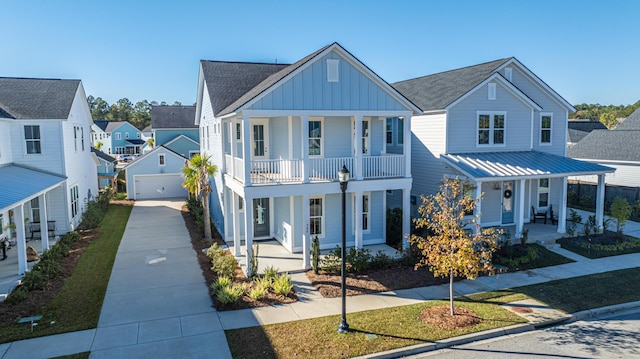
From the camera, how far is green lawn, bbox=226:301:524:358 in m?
9.20

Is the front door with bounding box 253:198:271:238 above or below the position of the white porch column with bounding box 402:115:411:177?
below

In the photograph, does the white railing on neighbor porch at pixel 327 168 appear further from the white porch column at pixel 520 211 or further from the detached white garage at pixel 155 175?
the detached white garage at pixel 155 175

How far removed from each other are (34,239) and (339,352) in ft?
57.6


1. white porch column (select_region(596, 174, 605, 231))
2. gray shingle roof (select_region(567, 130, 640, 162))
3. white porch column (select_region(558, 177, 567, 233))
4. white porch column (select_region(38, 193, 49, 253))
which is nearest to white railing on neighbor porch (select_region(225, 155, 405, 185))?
white porch column (select_region(38, 193, 49, 253))

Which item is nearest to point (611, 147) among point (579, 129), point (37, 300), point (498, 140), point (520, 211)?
point (498, 140)

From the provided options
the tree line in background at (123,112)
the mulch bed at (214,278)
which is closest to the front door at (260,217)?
the mulch bed at (214,278)

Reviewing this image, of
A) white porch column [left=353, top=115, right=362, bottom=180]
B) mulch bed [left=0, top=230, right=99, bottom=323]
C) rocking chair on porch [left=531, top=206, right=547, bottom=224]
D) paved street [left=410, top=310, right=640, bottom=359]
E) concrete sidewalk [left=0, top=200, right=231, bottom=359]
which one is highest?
white porch column [left=353, top=115, right=362, bottom=180]

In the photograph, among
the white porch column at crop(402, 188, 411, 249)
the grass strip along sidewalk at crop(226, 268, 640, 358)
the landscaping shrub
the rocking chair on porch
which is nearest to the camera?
the grass strip along sidewalk at crop(226, 268, 640, 358)

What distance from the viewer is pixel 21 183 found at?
15.6 m

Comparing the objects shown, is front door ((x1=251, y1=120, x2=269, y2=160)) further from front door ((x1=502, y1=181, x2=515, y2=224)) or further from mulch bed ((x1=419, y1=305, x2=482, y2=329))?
front door ((x1=502, y1=181, x2=515, y2=224))

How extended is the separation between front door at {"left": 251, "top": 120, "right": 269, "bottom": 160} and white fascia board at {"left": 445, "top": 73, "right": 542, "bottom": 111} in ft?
26.2

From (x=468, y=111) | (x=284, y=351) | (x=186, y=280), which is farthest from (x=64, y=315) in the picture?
(x=468, y=111)

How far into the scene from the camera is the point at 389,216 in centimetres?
1875

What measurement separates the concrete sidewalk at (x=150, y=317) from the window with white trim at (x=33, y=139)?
20.9ft
